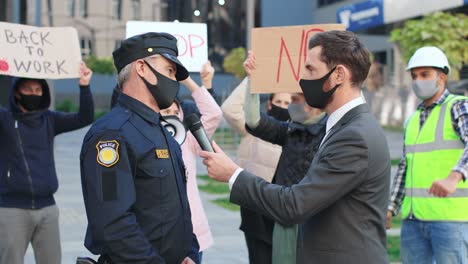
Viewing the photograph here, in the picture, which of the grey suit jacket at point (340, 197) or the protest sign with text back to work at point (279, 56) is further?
the protest sign with text back to work at point (279, 56)

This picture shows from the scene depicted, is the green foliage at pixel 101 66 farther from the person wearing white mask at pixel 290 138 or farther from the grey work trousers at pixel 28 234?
the person wearing white mask at pixel 290 138

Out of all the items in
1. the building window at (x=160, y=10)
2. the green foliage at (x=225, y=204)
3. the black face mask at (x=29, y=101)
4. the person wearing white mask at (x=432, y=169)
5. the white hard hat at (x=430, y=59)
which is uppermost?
the building window at (x=160, y=10)

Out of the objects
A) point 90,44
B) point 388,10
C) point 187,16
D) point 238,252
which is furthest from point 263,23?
point 238,252

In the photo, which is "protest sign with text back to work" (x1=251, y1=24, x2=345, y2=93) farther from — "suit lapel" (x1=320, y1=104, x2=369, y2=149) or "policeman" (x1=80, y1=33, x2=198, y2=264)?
"suit lapel" (x1=320, y1=104, x2=369, y2=149)

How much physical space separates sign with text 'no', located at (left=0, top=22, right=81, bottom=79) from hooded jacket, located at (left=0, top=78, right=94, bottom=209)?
22cm

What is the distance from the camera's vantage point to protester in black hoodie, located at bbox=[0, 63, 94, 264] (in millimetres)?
5188

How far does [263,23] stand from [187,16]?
18.5ft

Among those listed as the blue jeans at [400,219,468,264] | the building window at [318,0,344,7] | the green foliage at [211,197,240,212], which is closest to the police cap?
the blue jeans at [400,219,468,264]

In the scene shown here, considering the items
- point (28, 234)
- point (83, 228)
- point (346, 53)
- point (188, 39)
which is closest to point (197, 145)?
point (188, 39)

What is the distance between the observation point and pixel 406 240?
5254 mm

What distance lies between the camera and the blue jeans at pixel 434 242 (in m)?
4.92

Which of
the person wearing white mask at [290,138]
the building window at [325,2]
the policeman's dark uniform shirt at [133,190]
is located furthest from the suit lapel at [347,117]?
the building window at [325,2]

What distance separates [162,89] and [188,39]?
2288mm

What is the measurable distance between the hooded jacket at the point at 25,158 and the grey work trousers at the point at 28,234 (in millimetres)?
58
